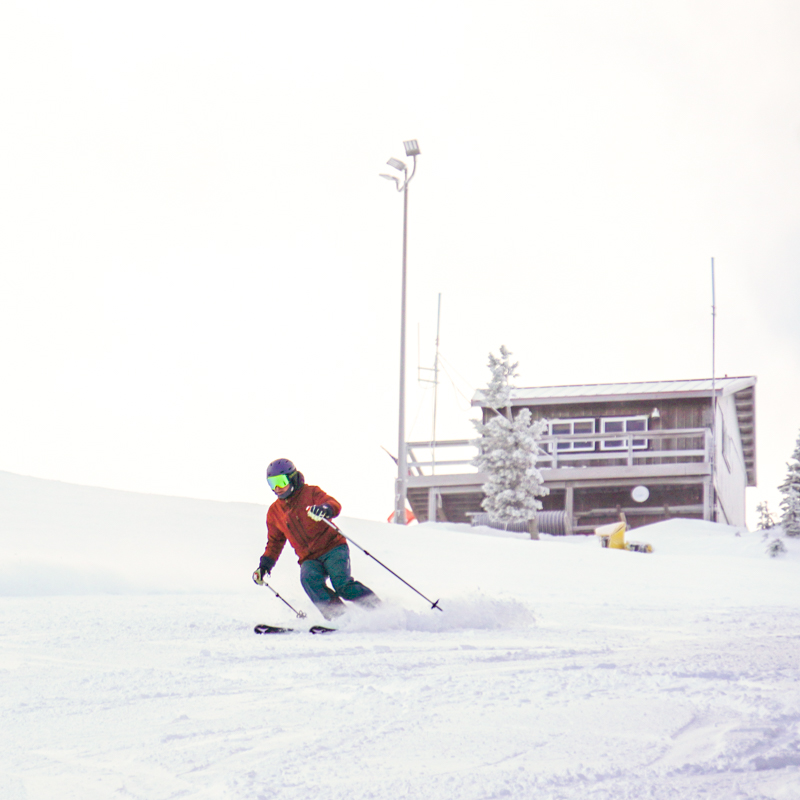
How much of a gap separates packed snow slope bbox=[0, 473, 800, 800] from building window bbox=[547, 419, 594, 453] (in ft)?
77.0

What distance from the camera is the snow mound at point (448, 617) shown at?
279 inches

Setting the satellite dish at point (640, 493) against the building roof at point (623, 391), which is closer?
the satellite dish at point (640, 493)

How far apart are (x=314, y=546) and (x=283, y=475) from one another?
0.64 metres

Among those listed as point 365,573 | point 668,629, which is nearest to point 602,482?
point 365,573

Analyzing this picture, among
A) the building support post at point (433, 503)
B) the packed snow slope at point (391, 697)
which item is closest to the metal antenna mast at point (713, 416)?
the building support post at point (433, 503)

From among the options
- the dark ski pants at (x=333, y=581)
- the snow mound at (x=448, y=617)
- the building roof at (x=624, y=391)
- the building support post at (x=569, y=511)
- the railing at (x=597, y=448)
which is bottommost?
the snow mound at (x=448, y=617)

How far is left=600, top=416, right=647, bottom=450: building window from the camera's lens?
33.4 metres

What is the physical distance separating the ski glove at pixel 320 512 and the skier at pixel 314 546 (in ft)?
0.97

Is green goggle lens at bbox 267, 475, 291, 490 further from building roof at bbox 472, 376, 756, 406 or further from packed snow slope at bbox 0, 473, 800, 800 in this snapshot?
building roof at bbox 472, 376, 756, 406

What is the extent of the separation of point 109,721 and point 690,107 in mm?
9151

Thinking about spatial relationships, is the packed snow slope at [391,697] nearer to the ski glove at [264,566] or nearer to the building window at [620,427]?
the ski glove at [264,566]

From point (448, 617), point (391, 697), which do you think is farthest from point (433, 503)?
point (391, 697)

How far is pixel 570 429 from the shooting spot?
113 ft

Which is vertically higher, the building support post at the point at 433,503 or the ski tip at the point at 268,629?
the building support post at the point at 433,503
